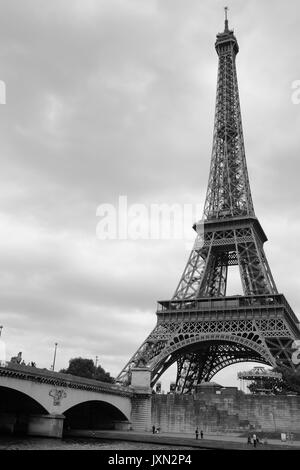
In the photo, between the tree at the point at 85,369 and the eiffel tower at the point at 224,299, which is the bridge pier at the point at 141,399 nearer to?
the eiffel tower at the point at 224,299

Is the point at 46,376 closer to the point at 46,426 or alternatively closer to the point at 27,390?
the point at 27,390

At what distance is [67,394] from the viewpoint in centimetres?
4781

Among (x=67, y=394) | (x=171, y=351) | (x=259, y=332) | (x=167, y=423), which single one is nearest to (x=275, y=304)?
(x=259, y=332)

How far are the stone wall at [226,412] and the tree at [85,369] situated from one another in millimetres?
27395

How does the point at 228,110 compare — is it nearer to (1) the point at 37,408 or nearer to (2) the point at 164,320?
(2) the point at 164,320

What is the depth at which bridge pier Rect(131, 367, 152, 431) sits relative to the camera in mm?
60688

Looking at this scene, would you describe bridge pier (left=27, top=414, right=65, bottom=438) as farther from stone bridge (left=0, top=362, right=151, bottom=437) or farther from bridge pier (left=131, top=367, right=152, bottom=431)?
bridge pier (left=131, top=367, right=152, bottom=431)

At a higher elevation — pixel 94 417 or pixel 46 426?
pixel 94 417

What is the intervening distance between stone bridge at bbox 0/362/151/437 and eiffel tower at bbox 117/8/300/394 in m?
5.88

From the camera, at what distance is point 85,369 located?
89812 millimetres

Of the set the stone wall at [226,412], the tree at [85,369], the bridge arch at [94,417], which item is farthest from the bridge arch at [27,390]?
the tree at [85,369]

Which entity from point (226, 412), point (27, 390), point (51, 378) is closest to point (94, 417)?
point (226, 412)

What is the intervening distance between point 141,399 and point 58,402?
19.1m

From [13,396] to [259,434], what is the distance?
2730 centimetres
